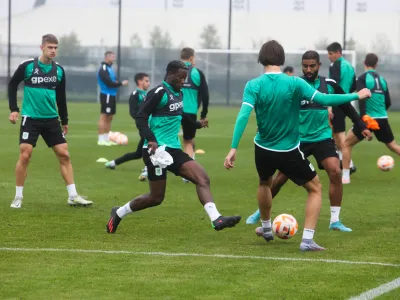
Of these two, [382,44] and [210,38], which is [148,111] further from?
[210,38]

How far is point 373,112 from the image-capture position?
54.0 feet

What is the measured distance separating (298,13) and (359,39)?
603 centimetres

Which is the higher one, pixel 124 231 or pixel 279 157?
pixel 279 157

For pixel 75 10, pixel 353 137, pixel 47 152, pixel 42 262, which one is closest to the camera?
pixel 42 262

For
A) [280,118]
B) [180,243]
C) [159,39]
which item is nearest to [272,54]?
[280,118]

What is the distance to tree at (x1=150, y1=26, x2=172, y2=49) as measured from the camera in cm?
5607

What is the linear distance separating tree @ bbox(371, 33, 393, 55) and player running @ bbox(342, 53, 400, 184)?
35761 mm

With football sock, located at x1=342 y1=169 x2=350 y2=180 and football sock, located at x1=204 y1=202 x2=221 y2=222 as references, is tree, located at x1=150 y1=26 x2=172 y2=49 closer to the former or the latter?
football sock, located at x1=342 y1=169 x2=350 y2=180

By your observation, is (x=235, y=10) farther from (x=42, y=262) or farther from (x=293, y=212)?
(x=42, y=262)

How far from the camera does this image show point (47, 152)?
2111cm

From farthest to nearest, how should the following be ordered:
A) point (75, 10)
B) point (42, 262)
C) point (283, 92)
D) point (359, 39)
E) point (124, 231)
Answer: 1. point (75, 10)
2. point (359, 39)
3. point (124, 231)
4. point (283, 92)
5. point (42, 262)

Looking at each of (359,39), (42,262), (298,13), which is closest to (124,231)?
(42,262)

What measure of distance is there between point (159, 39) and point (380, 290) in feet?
168

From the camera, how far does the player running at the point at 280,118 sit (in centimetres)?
923
